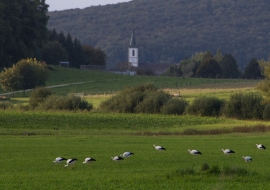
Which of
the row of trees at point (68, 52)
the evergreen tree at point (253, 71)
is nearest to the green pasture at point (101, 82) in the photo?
the row of trees at point (68, 52)

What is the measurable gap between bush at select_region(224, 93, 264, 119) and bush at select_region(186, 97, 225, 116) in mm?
1599

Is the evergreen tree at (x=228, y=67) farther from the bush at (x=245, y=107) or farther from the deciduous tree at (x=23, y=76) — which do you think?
the bush at (x=245, y=107)

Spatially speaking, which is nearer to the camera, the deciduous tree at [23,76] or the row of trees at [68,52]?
the deciduous tree at [23,76]

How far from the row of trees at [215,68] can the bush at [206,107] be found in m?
83.5

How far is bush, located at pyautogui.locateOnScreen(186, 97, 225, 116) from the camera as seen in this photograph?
68.1m

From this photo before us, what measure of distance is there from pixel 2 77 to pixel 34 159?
7254cm

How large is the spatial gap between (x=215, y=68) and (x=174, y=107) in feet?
305

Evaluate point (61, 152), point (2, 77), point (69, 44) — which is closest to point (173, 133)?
point (61, 152)

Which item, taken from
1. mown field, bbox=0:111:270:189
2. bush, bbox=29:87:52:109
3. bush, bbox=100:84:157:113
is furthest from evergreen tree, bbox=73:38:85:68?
mown field, bbox=0:111:270:189

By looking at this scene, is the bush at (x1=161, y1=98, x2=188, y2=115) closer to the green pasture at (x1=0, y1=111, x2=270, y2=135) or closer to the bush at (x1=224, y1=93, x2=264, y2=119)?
the bush at (x1=224, y1=93, x2=264, y2=119)

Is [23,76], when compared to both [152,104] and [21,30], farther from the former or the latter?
[152,104]

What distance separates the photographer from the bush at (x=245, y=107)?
65.2m

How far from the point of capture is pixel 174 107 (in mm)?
69375

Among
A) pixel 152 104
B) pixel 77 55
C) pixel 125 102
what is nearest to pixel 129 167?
pixel 152 104
